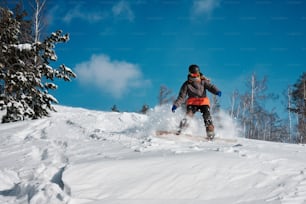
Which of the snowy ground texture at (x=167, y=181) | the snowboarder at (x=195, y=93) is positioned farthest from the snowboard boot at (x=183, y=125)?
the snowy ground texture at (x=167, y=181)

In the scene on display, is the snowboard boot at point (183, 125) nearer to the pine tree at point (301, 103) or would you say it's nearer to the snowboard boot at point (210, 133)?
the snowboard boot at point (210, 133)

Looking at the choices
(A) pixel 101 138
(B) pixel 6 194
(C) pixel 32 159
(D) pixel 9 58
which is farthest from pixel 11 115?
(B) pixel 6 194

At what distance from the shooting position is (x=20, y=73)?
11711 mm

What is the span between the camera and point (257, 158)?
3.88 meters

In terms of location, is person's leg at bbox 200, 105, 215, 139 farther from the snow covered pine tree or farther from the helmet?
the snow covered pine tree

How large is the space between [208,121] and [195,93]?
2.47 ft

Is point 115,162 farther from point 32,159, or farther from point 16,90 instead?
point 16,90

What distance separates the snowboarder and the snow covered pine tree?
710 cm

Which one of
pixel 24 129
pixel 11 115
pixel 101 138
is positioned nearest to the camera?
pixel 101 138

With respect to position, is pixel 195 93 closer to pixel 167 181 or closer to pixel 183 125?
pixel 183 125

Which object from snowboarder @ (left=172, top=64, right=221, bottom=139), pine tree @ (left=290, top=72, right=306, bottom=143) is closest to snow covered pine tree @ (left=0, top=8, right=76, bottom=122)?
snowboarder @ (left=172, top=64, right=221, bottom=139)

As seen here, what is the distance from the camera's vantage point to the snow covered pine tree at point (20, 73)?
11.8 meters

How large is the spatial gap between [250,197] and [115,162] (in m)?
1.42

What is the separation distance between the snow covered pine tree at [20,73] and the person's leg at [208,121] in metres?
7.66
